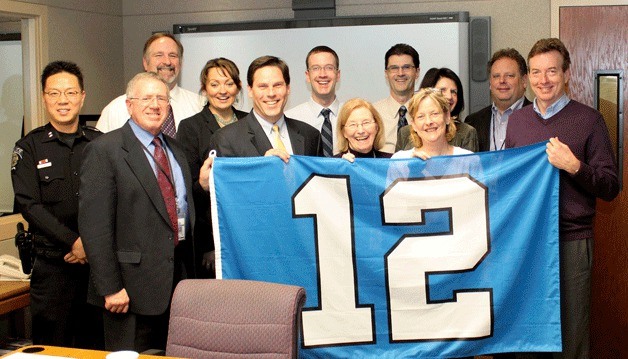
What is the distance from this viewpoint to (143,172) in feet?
11.3

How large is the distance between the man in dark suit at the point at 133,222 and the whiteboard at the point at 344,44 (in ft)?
7.14

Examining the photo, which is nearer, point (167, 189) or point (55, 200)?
point (167, 189)

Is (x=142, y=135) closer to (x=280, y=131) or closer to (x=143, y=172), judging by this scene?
(x=143, y=172)

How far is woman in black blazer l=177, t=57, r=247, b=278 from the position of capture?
3973 mm

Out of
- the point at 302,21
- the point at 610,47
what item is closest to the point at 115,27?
the point at 302,21

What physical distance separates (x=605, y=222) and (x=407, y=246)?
6.94 ft

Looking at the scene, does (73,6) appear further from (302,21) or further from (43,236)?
(43,236)

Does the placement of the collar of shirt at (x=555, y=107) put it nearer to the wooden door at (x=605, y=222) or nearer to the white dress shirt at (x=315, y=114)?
the white dress shirt at (x=315, y=114)

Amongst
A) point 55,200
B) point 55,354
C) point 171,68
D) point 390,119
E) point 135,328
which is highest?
point 171,68

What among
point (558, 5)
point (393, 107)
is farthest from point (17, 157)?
point (558, 5)

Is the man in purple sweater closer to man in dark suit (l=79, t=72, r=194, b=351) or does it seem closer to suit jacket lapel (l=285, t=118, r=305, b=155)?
suit jacket lapel (l=285, t=118, r=305, b=155)

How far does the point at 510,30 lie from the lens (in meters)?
5.44

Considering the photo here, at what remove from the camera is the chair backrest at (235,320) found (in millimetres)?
2543

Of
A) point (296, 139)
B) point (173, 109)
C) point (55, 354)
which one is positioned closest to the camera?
point (55, 354)
